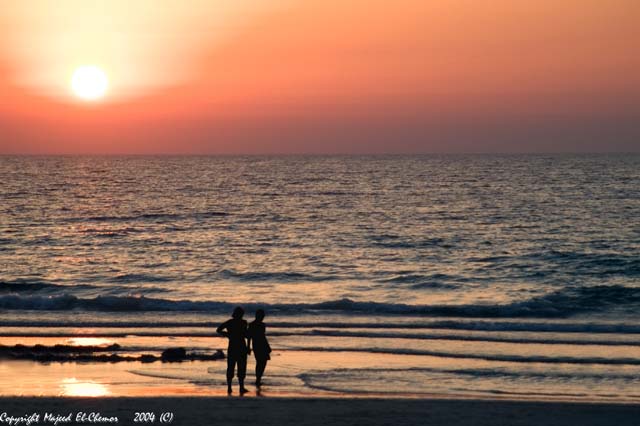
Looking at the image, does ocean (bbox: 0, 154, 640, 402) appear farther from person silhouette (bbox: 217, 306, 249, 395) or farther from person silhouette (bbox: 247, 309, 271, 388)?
person silhouette (bbox: 217, 306, 249, 395)

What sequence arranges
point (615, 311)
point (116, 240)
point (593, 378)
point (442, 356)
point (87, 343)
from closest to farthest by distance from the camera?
point (593, 378) → point (442, 356) → point (87, 343) → point (615, 311) → point (116, 240)

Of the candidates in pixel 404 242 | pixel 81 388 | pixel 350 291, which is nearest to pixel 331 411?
pixel 81 388

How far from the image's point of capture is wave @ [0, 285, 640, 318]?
2923 centimetres

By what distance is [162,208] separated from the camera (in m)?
77.5

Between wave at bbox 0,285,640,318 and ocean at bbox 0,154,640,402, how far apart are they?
0.34ft

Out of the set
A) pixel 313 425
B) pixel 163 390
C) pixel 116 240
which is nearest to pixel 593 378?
pixel 313 425

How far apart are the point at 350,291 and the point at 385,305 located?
12.1 feet

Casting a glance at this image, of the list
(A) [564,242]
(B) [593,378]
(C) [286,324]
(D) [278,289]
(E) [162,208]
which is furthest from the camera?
(E) [162,208]

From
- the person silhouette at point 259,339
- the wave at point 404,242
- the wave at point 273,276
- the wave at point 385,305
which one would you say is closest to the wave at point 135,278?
the wave at point 273,276

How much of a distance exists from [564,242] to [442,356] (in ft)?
100

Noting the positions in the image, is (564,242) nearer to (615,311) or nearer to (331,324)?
(615,311)

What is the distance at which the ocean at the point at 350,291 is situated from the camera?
1861 centimetres

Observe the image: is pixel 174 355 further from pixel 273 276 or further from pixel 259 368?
pixel 273 276

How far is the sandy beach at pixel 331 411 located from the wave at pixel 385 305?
13849mm
